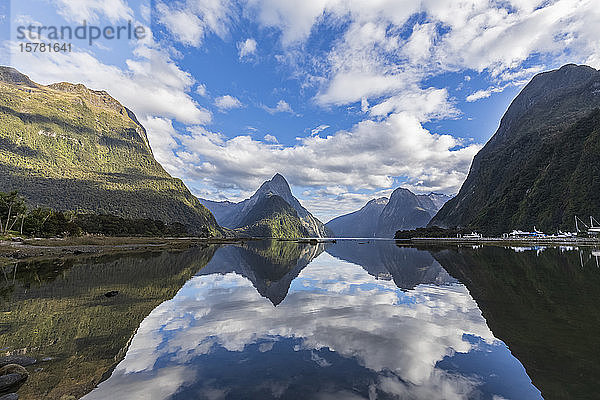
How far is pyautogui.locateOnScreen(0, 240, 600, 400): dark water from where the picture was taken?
1049 cm

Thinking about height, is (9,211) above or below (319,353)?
above

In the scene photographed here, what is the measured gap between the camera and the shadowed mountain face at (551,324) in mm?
10531

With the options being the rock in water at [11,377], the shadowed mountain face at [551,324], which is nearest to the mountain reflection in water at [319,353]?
the shadowed mountain face at [551,324]

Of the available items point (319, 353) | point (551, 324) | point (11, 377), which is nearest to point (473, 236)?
point (551, 324)

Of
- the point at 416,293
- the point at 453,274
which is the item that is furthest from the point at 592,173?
the point at 416,293

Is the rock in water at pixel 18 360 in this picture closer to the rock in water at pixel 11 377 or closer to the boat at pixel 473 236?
→ the rock in water at pixel 11 377

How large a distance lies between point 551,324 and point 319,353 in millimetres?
13254

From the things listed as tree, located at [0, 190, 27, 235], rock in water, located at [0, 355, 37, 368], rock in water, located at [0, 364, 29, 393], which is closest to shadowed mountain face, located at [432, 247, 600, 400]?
rock in water, located at [0, 364, 29, 393]

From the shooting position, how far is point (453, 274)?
1580 inches

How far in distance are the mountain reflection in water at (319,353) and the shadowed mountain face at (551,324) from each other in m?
0.78

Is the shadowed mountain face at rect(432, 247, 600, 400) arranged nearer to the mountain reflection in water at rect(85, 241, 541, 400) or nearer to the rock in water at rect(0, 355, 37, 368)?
the mountain reflection in water at rect(85, 241, 541, 400)

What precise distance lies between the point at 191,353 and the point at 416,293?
22122 millimetres

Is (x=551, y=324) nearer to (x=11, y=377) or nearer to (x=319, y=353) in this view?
(x=319, y=353)

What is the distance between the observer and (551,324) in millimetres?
16281
